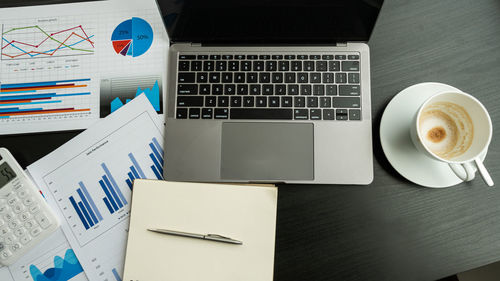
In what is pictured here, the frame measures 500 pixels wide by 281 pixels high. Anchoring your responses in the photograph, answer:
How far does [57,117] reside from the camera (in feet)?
2.15

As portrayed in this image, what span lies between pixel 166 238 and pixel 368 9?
1.78 ft

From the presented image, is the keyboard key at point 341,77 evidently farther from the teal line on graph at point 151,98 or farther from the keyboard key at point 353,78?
the teal line on graph at point 151,98

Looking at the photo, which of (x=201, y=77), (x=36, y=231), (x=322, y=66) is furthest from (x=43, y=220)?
(x=322, y=66)

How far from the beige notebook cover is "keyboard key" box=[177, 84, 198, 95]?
0.18 metres

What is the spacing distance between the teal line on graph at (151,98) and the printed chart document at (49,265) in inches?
10.7

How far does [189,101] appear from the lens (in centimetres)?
63

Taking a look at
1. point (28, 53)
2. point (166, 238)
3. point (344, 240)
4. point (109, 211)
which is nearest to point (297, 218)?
point (344, 240)

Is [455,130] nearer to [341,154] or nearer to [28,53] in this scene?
[341,154]

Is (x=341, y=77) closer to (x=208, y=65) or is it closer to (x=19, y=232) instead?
(x=208, y=65)

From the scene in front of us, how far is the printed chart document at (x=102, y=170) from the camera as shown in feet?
2.03

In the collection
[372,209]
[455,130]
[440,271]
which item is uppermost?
[455,130]

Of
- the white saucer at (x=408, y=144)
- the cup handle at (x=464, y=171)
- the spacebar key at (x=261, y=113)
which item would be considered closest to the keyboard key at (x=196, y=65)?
the spacebar key at (x=261, y=113)

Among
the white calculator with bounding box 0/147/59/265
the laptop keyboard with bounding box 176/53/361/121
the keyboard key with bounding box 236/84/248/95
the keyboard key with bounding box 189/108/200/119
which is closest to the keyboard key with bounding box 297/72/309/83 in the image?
the laptop keyboard with bounding box 176/53/361/121

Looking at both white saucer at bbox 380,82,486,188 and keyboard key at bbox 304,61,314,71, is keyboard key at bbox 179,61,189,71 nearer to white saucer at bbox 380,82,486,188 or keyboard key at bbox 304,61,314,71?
keyboard key at bbox 304,61,314,71
